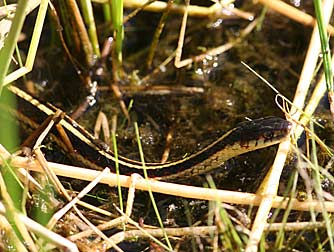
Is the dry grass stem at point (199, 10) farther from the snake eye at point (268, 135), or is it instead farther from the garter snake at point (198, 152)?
the snake eye at point (268, 135)

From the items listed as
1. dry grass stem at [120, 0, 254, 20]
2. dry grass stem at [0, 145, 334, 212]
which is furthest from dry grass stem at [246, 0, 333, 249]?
dry grass stem at [120, 0, 254, 20]

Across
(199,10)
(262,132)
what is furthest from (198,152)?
(199,10)

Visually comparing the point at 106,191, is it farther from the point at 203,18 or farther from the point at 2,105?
the point at 203,18

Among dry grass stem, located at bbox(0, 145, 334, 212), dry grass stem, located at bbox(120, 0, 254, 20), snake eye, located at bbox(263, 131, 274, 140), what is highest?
dry grass stem, located at bbox(120, 0, 254, 20)

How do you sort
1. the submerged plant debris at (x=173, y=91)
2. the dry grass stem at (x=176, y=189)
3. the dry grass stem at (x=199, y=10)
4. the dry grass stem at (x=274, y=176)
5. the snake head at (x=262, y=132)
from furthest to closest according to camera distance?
1. the dry grass stem at (x=199, y=10)
2. the submerged plant debris at (x=173, y=91)
3. the snake head at (x=262, y=132)
4. the dry grass stem at (x=176, y=189)
5. the dry grass stem at (x=274, y=176)

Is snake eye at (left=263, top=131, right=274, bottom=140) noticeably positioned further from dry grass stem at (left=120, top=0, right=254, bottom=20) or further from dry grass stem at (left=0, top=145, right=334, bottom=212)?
dry grass stem at (left=120, top=0, right=254, bottom=20)

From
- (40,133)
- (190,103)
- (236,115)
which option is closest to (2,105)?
(40,133)

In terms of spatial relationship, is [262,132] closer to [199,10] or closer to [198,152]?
[198,152]

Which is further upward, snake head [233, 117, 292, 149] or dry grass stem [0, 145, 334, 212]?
snake head [233, 117, 292, 149]

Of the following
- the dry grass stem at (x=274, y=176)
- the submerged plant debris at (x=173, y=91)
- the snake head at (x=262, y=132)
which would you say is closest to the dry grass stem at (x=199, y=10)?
the submerged plant debris at (x=173, y=91)
